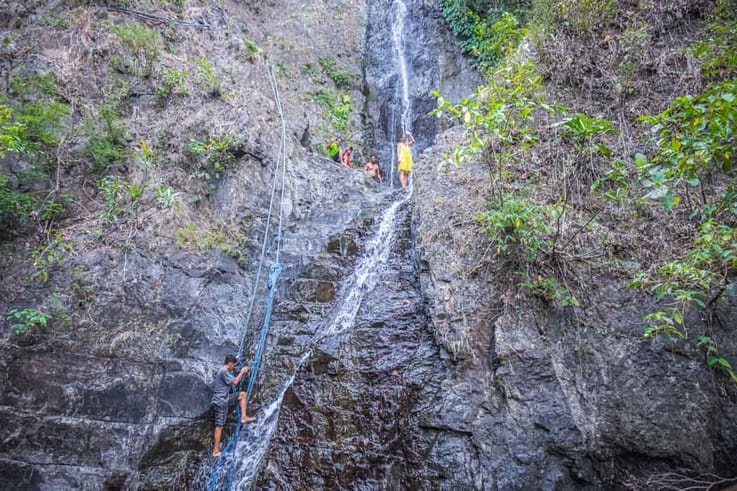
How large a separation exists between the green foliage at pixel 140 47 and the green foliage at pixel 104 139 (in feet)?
4.15

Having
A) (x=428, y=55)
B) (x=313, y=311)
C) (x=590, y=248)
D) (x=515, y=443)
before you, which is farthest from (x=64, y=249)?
(x=428, y=55)

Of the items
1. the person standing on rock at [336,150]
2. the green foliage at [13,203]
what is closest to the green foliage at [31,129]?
the green foliage at [13,203]

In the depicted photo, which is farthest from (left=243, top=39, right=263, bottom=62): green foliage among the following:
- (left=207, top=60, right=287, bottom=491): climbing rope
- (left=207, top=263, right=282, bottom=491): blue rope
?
(left=207, top=263, right=282, bottom=491): blue rope

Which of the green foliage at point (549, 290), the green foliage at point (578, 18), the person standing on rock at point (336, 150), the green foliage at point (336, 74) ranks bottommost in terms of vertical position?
the green foliage at point (549, 290)

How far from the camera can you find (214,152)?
722cm

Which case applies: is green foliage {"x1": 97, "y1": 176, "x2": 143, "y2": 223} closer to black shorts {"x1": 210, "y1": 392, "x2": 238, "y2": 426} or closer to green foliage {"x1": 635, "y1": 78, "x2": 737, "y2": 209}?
black shorts {"x1": 210, "y1": 392, "x2": 238, "y2": 426}

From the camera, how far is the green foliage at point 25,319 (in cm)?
489

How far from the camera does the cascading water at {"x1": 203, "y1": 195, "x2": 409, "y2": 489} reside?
476 cm

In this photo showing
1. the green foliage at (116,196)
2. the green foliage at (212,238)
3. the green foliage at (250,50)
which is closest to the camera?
the green foliage at (116,196)

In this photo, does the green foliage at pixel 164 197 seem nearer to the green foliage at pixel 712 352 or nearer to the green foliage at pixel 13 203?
the green foliage at pixel 13 203

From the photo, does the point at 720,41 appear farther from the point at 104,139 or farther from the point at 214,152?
the point at 104,139

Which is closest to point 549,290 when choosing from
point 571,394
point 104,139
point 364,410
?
point 571,394

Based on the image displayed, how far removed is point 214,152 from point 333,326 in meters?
4.12

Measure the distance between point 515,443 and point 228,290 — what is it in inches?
184
